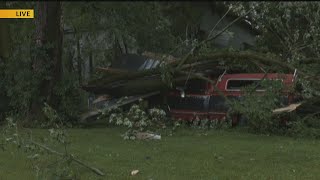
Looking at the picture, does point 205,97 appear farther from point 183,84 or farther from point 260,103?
point 260,103

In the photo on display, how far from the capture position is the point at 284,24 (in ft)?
48.8

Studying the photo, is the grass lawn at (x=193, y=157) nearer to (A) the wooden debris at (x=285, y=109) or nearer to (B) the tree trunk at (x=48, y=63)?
(A) the wooden debris at (x=285, y=109)

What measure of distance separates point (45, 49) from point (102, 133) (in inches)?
120

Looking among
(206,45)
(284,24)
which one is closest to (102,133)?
(206,45)

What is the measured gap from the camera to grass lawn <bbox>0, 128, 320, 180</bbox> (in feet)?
24.3

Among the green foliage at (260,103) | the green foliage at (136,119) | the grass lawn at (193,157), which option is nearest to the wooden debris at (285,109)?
the green foliage at (260,103)

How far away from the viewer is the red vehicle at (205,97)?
1470 centimetres

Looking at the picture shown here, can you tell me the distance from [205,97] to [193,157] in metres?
6.49

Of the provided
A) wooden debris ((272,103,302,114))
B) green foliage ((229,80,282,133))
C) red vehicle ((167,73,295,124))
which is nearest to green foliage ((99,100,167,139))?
green foliage ((229,80,282,133))

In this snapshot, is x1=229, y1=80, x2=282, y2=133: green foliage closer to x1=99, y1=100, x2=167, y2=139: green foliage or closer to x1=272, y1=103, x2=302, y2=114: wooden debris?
x1=272, y1=103, x2=302, y2=114: wooden debris

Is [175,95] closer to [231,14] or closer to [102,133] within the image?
[102,133]

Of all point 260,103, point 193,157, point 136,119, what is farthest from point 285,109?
point 193,157

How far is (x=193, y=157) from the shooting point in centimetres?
880

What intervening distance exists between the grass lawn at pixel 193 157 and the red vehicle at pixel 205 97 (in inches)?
115
